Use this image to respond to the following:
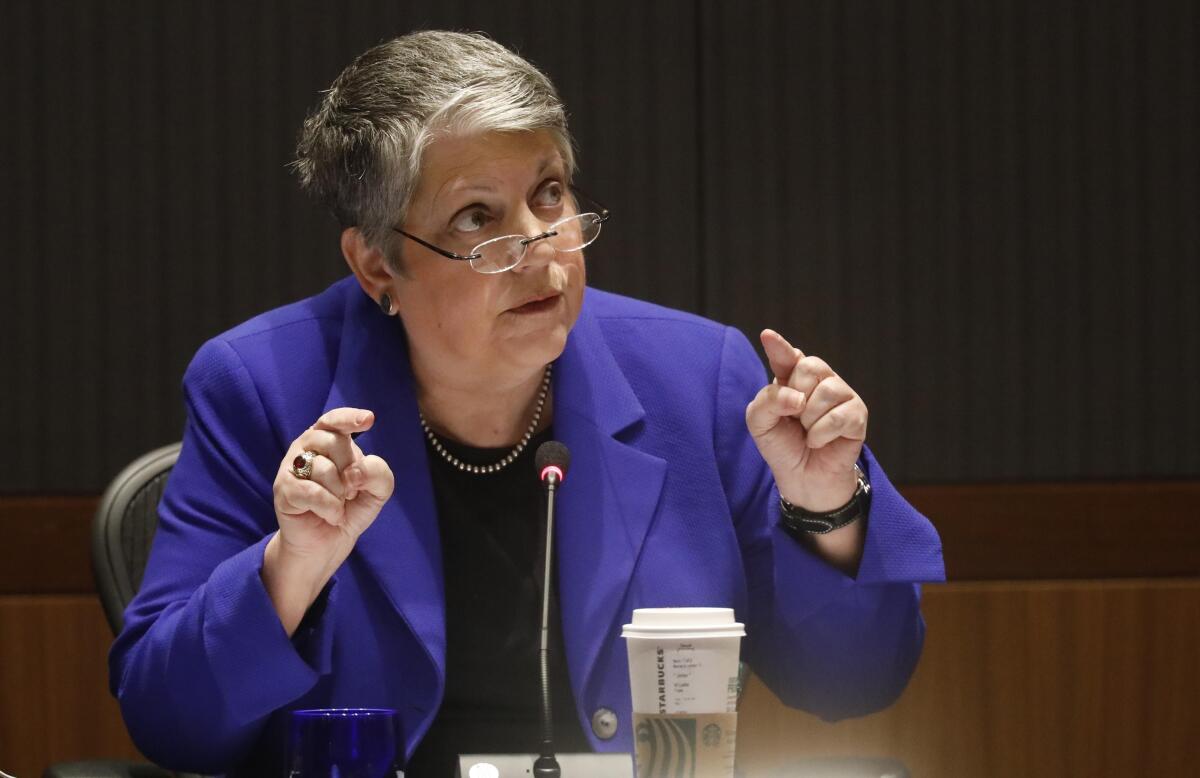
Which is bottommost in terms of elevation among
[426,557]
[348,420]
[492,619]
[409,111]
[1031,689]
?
[1031,689]

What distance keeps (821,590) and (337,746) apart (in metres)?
0.69

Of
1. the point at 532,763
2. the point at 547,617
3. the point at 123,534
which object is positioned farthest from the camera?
the point at 123,534

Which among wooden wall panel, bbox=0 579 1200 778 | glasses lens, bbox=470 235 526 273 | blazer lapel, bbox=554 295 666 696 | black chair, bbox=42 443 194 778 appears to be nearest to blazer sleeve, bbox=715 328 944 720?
blazer lapel, bbox=554 295 666 696

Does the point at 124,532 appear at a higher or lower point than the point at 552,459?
lower

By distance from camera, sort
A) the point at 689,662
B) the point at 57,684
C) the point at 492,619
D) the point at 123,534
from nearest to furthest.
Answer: the point at 689,662
the point at 492,619
the point at 123,534
the point at 57,684

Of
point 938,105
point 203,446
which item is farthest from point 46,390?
point 938,105

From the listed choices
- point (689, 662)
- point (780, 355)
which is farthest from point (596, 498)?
point (689, 662)

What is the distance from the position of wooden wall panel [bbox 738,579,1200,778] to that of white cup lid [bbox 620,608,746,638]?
176 cm

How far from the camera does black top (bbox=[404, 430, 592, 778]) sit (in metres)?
1.84

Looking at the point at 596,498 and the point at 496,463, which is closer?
the point at 596,498

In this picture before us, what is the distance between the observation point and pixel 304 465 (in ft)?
4.58

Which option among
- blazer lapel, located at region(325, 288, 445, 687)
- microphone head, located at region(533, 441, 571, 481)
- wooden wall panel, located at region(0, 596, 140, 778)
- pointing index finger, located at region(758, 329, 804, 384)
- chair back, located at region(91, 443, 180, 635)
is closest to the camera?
pointing index finger, located at region(758, 329, 804, 384)

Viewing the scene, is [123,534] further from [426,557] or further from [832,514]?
[832,514]

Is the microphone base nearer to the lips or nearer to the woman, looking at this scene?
the woman
